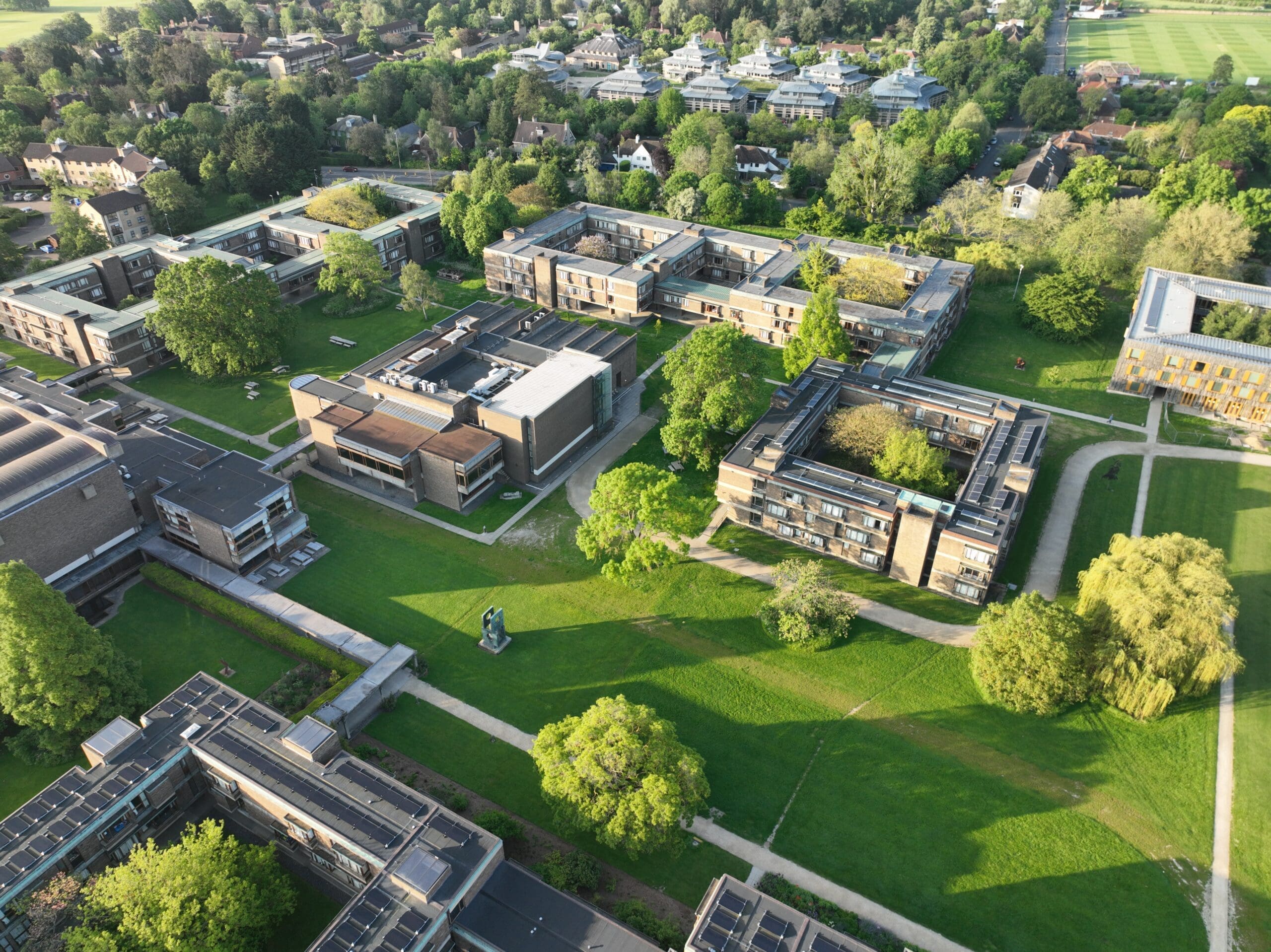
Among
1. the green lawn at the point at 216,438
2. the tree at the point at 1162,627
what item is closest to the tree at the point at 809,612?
the tree at the point at 1162,627

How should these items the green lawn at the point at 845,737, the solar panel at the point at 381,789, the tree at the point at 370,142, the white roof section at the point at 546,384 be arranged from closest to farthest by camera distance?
the solar panel at the point at 381,789 < the green lawn at the point at 845,737 < the white roof section at the point at 546,384 < the tree at the point at 370,142

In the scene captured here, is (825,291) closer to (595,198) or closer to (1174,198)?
(595,198)

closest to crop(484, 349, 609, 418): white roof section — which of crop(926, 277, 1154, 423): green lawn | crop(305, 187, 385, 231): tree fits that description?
crop(926, 277, 1154, 423): green lawn

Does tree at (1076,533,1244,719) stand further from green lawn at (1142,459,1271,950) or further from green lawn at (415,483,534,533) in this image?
green lawn at (415,483,534,533)

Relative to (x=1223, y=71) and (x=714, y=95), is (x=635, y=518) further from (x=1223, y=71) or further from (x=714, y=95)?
(x=1223, y=71)

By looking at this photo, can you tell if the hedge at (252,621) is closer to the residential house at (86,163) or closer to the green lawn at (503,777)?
the green lawn at (503,777)
